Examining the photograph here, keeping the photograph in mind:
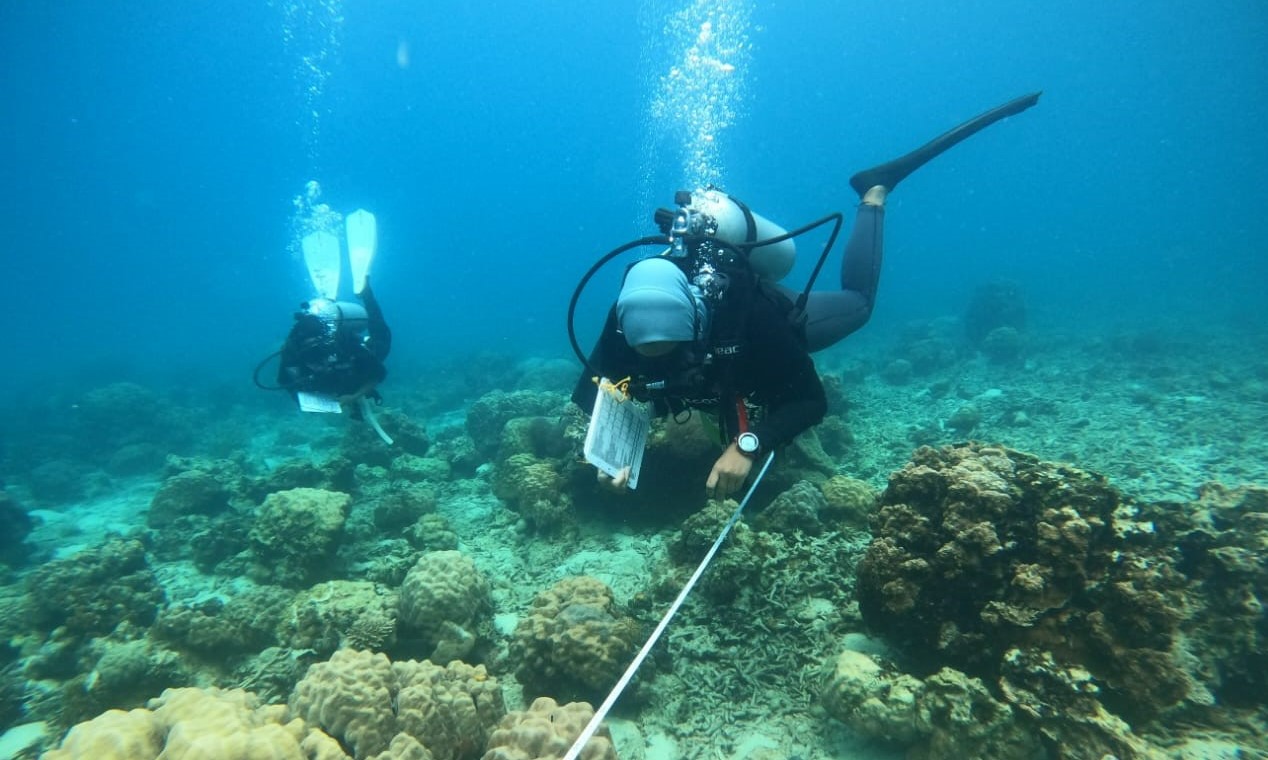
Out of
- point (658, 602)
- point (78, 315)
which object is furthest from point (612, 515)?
point (78, 315)

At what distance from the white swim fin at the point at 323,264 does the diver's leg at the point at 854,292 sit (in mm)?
11406

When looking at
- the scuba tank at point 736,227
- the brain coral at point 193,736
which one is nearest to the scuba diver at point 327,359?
the brain coral at point 193,736

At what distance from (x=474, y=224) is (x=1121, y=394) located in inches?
7199

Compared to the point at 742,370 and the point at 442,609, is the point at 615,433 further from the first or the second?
the point at 442,609

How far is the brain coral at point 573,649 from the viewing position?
149 inches

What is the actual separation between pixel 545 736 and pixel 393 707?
101 cm

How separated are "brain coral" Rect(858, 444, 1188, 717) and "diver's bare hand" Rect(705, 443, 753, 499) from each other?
1.01 m

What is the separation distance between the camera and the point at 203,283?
132500mm

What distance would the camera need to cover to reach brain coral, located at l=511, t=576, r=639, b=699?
149 inches

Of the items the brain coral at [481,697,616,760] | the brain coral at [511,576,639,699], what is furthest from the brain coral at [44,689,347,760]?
the brain coral at [511,576,639,699]

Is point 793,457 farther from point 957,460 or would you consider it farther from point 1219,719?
point 1219,719

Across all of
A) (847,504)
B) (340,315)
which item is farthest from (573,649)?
(340,315)

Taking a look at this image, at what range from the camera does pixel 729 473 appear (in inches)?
143

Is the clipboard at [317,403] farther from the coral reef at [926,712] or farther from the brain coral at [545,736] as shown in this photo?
the coral reef at [926,712]
